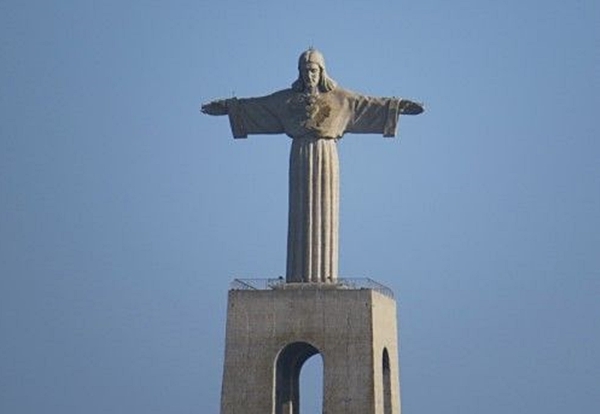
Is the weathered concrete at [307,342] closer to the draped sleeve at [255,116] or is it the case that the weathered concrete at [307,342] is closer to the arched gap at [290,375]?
the arched gap at [290,375]

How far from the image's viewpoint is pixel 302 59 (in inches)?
1778

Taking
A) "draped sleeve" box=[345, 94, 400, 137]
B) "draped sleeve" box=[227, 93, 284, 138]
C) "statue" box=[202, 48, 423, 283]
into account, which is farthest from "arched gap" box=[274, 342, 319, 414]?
"draped sleeve" box=[345, 94, 400, 137]

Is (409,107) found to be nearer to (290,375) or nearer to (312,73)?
(312,73)

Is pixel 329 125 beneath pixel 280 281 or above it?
above

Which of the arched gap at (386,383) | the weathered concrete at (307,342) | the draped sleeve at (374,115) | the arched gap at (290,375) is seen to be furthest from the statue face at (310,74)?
the arched gap at (386,383)

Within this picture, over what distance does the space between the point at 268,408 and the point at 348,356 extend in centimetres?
283

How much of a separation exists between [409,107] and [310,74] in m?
3.38

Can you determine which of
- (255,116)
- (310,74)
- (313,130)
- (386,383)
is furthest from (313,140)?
(386,383)

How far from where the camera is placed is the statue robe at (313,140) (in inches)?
1741

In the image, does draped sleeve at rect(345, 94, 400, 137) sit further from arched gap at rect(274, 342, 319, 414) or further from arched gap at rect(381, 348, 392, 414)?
arched gap at rect(274, 342, 319, 414)

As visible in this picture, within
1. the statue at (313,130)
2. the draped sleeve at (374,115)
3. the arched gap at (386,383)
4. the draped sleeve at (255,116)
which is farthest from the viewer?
the draped sleeve at (255,116)

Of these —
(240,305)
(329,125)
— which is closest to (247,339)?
(240,305)

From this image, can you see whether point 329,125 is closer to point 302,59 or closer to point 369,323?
point 302,59

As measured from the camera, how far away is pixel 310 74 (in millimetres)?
45125
